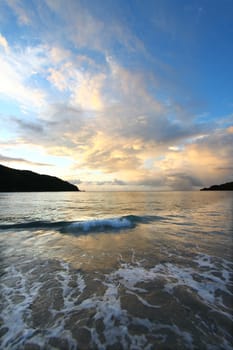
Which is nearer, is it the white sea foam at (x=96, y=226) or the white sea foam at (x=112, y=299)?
the white sea foam at (x=112, y=299)

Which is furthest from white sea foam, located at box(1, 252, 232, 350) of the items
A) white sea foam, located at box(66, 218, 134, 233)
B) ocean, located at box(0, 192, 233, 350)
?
white sea foam, located at box(66, 218, 134, 233)

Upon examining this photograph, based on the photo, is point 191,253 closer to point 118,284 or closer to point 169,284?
point 169,284

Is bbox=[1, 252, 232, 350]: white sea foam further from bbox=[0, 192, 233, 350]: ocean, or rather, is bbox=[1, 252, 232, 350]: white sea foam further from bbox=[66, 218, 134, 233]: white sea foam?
bbox=[66, 218, 134, 233]: white sea foam

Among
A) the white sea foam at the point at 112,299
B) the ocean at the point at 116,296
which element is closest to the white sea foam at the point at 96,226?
the ocean at the point at 116,296

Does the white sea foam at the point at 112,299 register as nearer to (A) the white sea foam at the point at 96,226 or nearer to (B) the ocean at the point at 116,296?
(B) the ocean at the point at 116,296

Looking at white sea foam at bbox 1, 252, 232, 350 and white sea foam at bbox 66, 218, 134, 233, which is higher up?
white sea foam at bbox 66, 218, 134, 233

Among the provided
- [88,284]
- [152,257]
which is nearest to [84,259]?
[88,284]

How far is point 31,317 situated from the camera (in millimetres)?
5023

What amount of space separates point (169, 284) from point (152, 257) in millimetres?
3047

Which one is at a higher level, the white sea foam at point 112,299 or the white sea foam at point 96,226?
the white sea foam at point 96,226

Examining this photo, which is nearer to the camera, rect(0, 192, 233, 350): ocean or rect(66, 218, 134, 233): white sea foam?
rect(0, 192, 233, 350): ocean

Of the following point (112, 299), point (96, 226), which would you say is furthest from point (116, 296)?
point (96, 226)

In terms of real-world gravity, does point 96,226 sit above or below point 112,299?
above

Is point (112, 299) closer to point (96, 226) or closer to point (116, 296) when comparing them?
point (116, 296)
